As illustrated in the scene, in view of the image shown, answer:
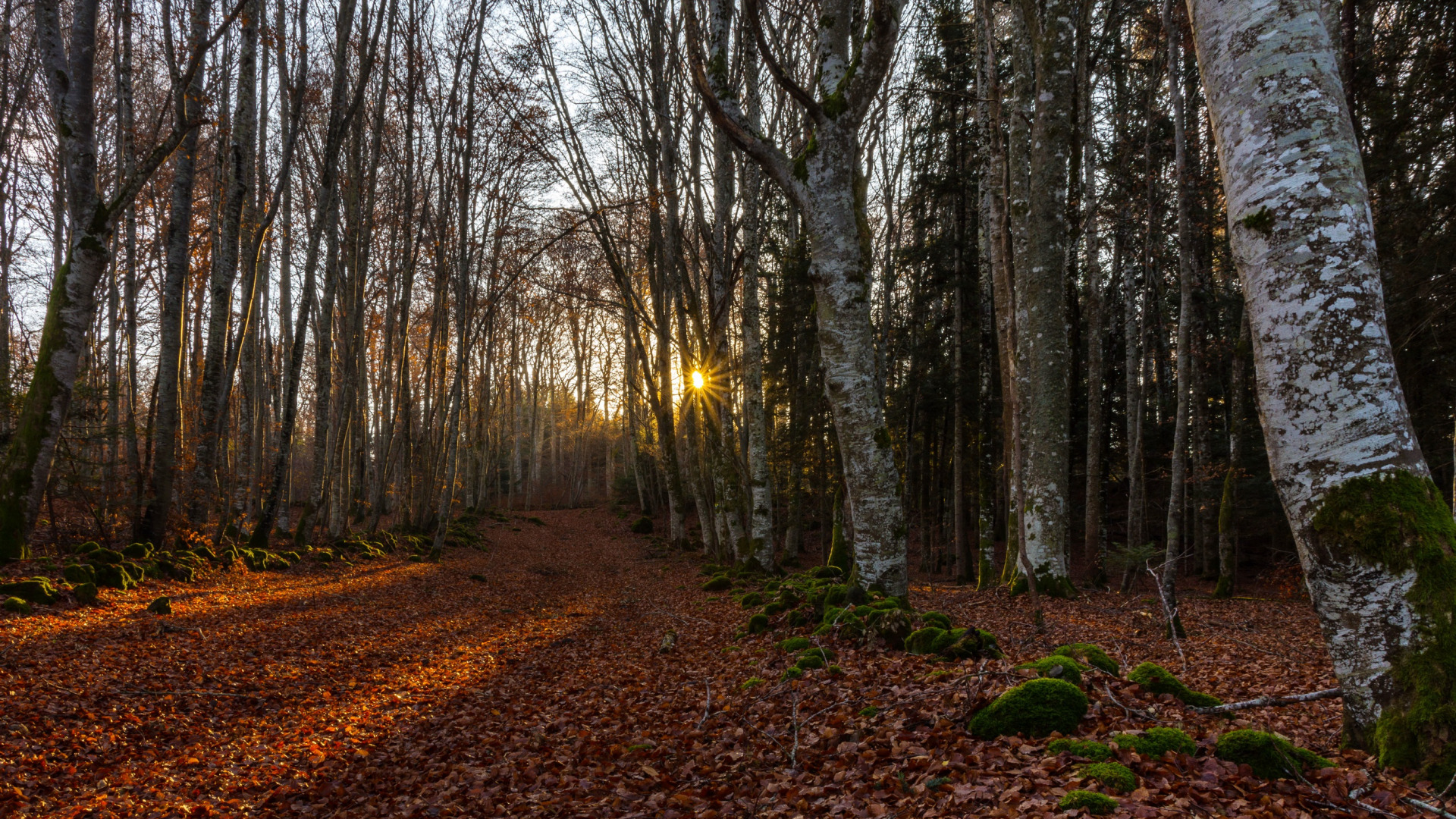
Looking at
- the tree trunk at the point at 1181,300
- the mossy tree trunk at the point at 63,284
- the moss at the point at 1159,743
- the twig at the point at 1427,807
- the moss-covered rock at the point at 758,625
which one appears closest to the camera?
the twig at the point at 1427,807

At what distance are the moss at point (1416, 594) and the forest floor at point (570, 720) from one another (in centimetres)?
18

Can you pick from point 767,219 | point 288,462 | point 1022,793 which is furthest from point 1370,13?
point 288,462

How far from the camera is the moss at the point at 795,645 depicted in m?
6.45

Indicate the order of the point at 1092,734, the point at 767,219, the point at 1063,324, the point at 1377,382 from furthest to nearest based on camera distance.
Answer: the point at 767,219
the point at 1063,324
the point at 1092,734
the point at 1377,382

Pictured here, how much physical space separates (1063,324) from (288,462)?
15.2 metres

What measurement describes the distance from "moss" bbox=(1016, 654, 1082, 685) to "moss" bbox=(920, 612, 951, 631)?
170 centimetres

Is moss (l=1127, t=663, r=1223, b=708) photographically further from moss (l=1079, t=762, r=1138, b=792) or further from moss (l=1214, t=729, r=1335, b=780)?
moss (l=1079, t=762, r=1138, b=792)

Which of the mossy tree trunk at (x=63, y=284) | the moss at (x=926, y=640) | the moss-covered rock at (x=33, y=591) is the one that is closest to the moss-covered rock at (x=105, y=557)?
the mossy tree trunk at (x=63, y=284)

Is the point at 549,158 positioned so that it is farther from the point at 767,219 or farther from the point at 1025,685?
the point at 1025,685

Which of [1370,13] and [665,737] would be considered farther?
[1370,13]

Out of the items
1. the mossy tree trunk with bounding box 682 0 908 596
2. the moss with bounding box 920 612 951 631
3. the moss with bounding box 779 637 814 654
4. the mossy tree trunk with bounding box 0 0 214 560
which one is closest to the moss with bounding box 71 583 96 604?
the mossy tree trunk with bounding box 0 0 214 560

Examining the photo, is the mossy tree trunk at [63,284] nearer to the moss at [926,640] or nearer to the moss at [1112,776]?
the moss at [926,640]

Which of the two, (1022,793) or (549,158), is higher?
(549,158)

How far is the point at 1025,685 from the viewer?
3.61m
